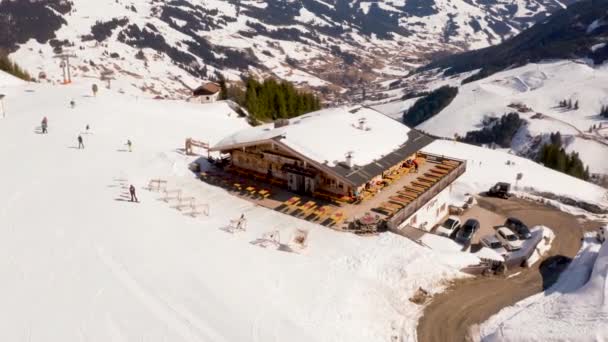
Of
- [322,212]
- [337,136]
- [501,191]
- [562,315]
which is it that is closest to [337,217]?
[322,212]

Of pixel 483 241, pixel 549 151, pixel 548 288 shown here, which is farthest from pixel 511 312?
pixel 549 151

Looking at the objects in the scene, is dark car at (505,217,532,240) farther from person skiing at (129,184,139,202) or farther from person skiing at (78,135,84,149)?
person skiing at (78,135,84,149)

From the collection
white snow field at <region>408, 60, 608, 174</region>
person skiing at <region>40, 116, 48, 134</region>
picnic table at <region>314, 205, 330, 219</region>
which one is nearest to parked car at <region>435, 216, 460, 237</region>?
picnic table at <region>314, 205, 330, 219</region>

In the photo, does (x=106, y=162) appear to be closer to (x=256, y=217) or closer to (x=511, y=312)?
(x=256, y=217)

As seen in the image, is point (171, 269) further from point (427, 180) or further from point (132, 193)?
point (427, 180)

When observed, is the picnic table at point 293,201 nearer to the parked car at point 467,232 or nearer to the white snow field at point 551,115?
the parked car at point 467,232
